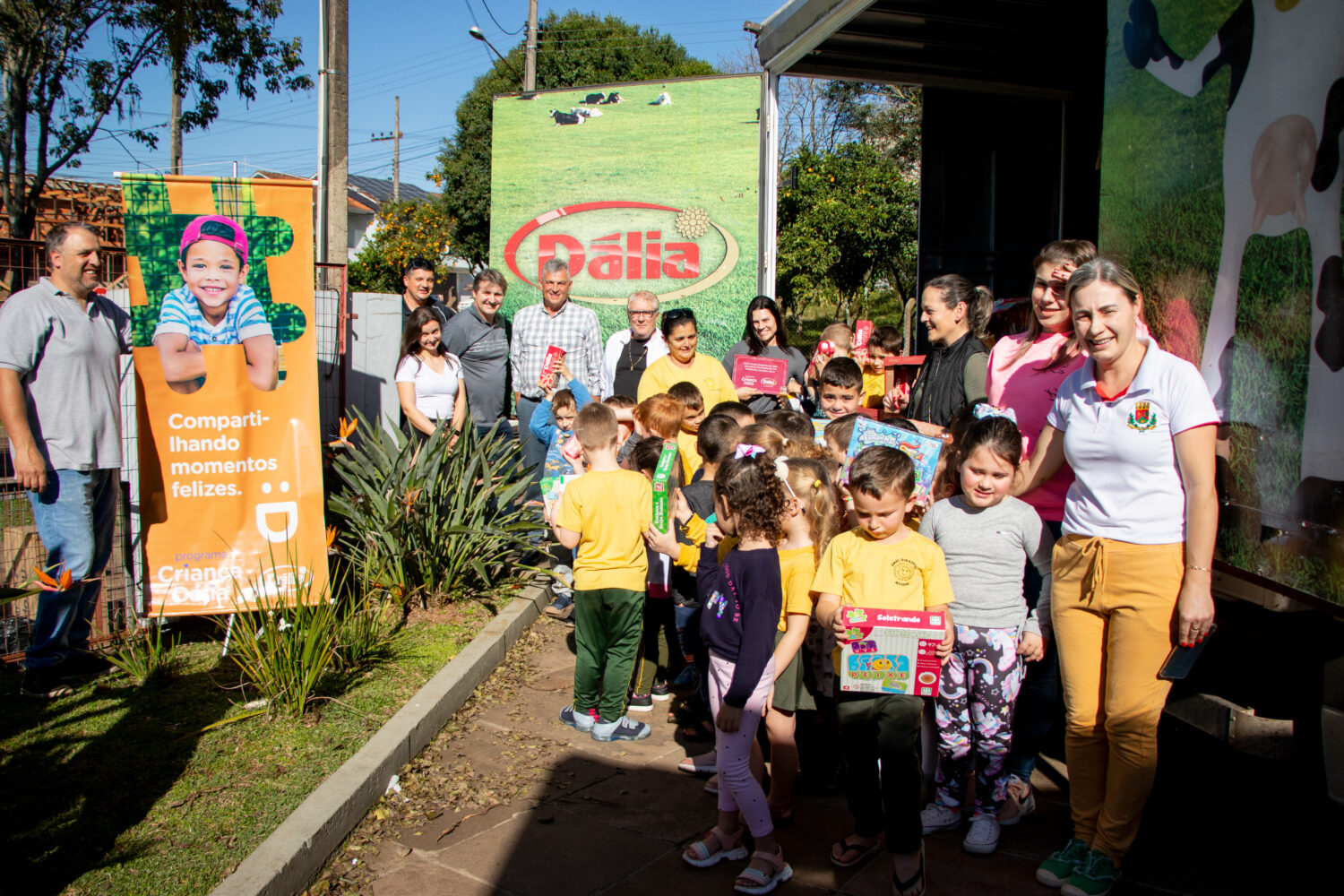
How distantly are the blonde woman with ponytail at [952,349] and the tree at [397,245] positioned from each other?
2444cm

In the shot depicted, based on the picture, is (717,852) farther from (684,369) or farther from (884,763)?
(684,369)

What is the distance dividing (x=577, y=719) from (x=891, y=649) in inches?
80.7

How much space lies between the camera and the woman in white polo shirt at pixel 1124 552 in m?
2.96

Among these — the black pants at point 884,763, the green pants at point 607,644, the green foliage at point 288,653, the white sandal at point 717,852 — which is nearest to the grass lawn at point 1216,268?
the black pants at point 884,763

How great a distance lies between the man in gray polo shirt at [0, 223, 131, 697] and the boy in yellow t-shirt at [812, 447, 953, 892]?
3.66 meters

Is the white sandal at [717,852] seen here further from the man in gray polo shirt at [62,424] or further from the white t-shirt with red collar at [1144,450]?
the man in gray polo shirt at [62,424]

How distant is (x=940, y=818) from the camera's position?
3621 mm

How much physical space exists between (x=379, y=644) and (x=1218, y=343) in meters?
4.07

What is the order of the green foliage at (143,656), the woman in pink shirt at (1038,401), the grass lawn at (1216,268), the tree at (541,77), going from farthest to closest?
the tree at (541,77), the green foliage at (143,656), the woman in pink shirt at (1038,401), the grass lawn at (1216,268)


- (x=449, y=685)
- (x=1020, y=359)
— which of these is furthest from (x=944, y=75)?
(x=449, y=685)

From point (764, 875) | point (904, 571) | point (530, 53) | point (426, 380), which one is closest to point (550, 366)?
point (426, 380)

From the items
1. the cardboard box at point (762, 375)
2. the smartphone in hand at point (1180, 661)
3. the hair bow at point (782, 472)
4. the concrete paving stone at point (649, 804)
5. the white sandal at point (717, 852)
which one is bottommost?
the concrete paving stone at point (649, 804)

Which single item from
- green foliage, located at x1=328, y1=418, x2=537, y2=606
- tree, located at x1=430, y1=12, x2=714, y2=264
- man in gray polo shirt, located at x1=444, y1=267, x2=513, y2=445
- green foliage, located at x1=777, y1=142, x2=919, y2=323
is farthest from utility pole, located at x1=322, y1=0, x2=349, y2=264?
tree, located at x1=430, y1=12, x2=714, y2=264

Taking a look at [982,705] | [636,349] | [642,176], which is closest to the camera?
[982,705]
